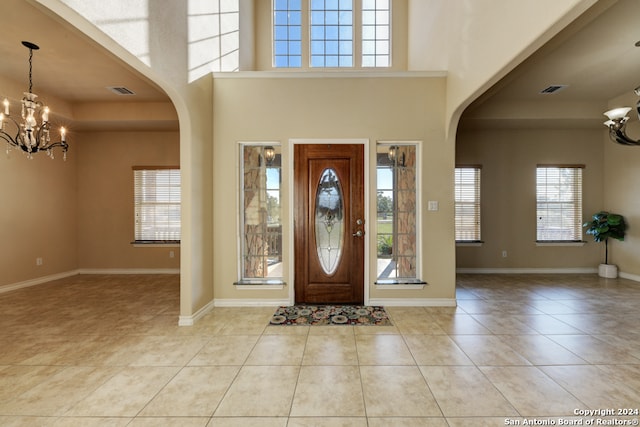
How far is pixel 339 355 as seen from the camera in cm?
266

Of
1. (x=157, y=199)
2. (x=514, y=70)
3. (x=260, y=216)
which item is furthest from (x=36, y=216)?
(x=514, y=70)

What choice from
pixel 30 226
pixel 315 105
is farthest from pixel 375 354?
pixel 30 226

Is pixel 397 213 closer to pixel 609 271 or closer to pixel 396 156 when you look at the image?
pixel 396 156

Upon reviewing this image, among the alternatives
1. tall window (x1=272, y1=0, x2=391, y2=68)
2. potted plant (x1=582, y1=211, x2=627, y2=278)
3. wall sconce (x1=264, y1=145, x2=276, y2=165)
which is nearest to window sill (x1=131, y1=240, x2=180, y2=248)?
wall sconce (x1=264, y1=145, x2=276, y2=165)

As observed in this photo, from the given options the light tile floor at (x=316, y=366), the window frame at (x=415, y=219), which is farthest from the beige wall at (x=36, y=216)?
the window frame at (x=415, y=219)

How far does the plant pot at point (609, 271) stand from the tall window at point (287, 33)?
22.6ft

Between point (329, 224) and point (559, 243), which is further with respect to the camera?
point (559, 243)

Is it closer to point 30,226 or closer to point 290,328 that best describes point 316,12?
point 290,328

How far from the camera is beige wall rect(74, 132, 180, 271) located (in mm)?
6039

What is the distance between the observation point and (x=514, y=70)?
373 centimetres

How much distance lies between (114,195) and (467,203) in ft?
23.0

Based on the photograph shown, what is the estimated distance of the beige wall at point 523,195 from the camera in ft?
19.4

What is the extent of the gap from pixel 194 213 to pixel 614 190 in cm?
733

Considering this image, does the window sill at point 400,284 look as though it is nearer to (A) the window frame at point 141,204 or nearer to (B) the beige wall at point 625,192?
(A) the window frame at point 141,204
